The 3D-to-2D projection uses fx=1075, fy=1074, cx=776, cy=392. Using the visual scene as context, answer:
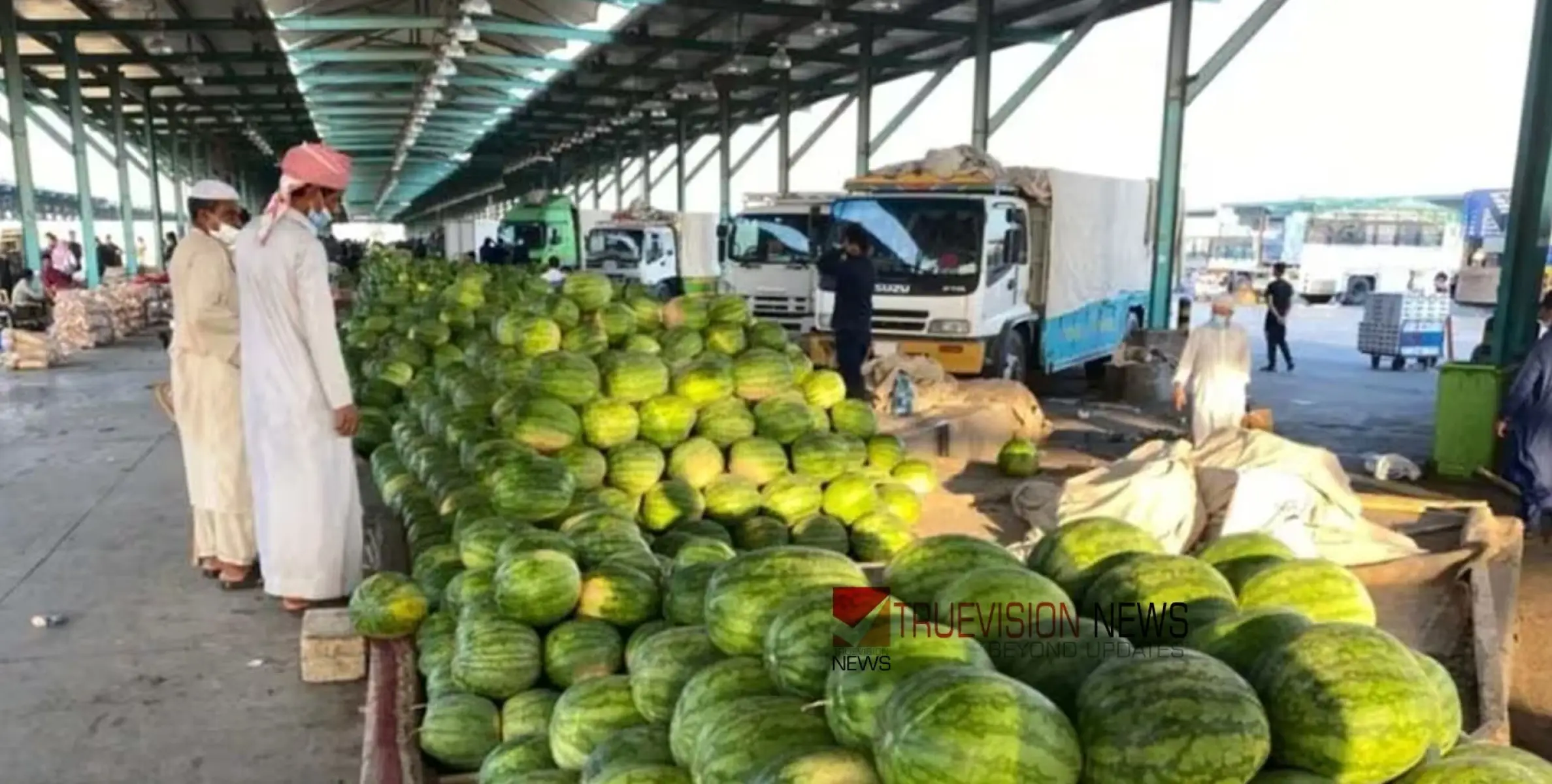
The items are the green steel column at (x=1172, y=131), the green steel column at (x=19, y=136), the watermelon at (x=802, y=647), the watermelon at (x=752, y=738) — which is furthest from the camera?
the green steel column at (x=19, y=136)

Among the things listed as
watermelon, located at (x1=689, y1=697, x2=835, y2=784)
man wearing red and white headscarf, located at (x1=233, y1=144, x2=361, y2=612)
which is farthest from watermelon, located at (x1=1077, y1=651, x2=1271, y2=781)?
man wearing red and white headscarf, located at (x1=233, y1=144, x2=361, y2=612)

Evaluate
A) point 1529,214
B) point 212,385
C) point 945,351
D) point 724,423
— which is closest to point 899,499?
point 724,423

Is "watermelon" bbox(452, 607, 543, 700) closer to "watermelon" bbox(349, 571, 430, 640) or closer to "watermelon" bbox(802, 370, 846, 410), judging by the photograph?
"watermelon" bbox(349, 571, 430, 640)

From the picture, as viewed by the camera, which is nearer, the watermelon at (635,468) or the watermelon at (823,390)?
the watermelon at (635,468)

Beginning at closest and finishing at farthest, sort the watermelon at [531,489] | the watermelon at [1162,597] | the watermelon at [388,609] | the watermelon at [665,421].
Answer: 1. the watermelon at [1162,597]
2. the watermelon at [388,609]
3. the watermelon at [531,489]
4. the watermelon at [665,421]

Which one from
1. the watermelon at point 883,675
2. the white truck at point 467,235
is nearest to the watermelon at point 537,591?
the watermelon at point 883,675

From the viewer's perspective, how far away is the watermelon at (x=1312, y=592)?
210 centimetres

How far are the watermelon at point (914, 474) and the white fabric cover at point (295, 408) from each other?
2511 mm

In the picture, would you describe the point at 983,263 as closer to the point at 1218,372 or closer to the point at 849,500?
the point at 1218,372

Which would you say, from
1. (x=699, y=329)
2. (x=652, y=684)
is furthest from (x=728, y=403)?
(x=652, y=684)

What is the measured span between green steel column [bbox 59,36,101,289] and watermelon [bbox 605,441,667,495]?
755 inches

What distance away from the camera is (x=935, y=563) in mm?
2236

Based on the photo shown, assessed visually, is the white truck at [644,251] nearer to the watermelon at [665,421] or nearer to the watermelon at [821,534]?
the watermelon at [665,421]

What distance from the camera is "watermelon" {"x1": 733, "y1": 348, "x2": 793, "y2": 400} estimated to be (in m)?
4.60
